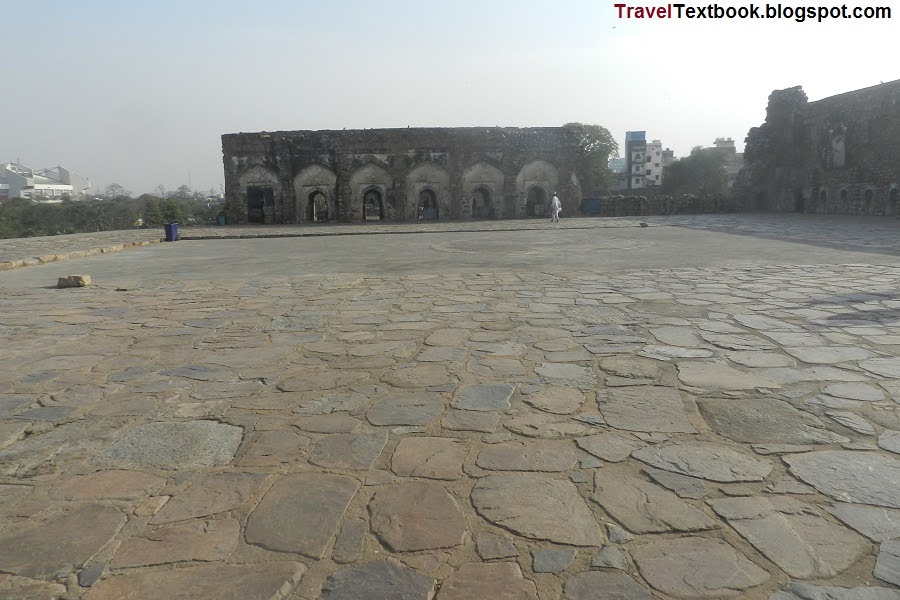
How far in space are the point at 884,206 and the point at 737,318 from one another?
1937 centimetres

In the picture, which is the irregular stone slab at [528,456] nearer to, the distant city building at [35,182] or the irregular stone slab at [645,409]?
the irregular stone slab at [645,409]

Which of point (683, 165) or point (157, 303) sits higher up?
point (683, 165)

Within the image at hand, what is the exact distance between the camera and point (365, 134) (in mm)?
25594

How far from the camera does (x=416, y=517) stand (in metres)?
1.89

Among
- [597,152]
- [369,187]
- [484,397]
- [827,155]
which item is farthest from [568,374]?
[597,152]

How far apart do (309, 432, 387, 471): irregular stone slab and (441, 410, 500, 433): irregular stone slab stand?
0.30 meters

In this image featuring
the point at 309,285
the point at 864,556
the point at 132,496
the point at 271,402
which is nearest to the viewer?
the point at 864,556

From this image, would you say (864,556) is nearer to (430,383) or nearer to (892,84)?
(430,383)

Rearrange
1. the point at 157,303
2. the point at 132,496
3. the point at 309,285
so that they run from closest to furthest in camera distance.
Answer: the point at 132,496 < the point at 157,303 < the point at 309,285

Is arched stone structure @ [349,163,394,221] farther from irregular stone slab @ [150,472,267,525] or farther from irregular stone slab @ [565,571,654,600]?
irregular stone slab @ [565,571,654,600]

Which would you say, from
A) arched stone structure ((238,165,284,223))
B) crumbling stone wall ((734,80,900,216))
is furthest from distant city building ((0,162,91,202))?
crumbling stone wall ((734,80,900,216))

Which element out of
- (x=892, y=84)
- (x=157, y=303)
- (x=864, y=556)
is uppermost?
(x=892, y=84)

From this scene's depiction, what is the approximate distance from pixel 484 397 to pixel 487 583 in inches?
55.7

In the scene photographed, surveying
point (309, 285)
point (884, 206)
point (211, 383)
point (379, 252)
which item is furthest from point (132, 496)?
point (884, 206)
